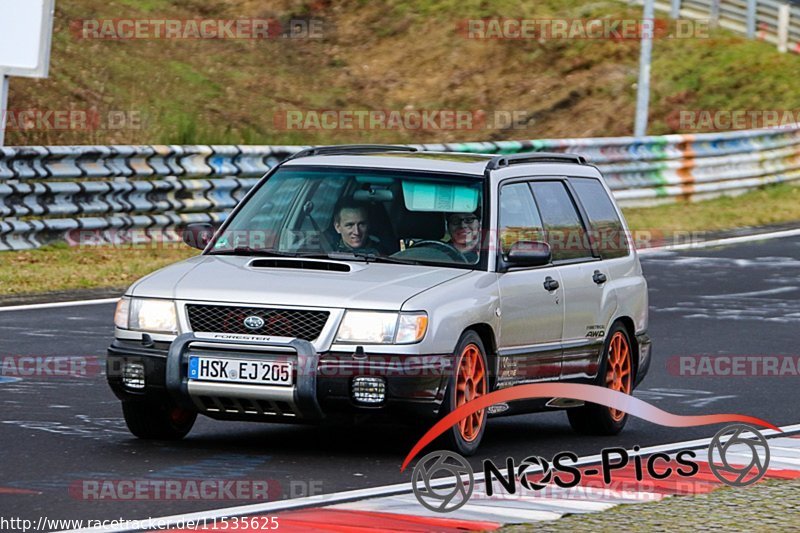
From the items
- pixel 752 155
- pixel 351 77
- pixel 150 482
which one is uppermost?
pixel 351 77

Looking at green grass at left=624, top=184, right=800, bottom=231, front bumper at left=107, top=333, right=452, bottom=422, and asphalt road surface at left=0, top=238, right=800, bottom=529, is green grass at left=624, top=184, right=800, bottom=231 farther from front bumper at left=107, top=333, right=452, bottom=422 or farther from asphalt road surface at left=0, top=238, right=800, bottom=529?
front bumper at left=107, top=333, right=452, bottom=422

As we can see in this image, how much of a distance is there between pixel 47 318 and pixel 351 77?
88.0ft

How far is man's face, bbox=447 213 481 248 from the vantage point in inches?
394

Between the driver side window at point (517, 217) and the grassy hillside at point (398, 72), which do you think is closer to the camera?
the driver side window at point (517, 217)

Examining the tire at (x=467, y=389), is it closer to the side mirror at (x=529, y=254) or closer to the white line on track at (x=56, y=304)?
the side mirror at (x=529, y=254)

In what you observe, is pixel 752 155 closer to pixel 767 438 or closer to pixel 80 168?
pixel 80 168

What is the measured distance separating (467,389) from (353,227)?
1.22 meters

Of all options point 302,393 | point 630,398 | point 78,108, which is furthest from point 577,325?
point 78,108

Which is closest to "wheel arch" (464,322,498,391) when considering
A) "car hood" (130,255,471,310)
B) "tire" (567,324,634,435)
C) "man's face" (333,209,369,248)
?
"car hood" (130,255,471,310)

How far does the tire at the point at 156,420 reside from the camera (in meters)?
9.62

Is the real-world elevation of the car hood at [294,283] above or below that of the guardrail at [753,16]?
below

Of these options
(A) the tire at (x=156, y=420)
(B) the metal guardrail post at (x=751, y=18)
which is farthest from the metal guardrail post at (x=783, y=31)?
(A) the tire at (x=156, y=420)

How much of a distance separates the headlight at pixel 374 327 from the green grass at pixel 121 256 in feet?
28.6

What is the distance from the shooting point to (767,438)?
10.5 m
